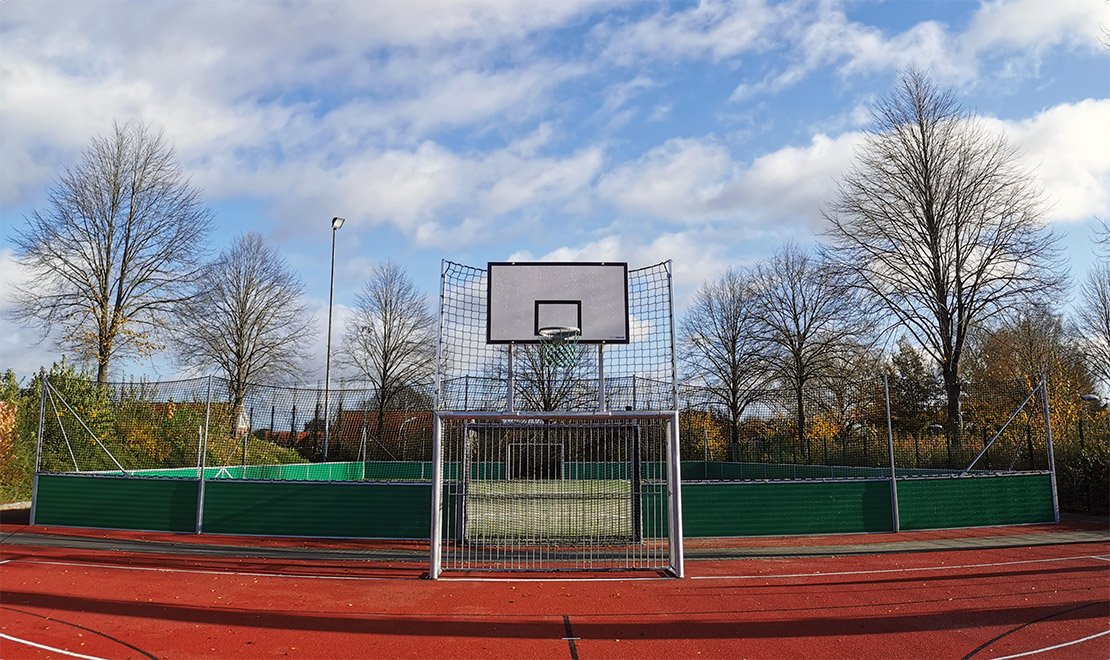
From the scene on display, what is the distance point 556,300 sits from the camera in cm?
1095

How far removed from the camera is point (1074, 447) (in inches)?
681

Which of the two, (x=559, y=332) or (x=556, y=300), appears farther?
(x=556, y=300)

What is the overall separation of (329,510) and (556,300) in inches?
235

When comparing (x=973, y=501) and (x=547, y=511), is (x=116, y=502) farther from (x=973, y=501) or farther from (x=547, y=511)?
(x=973, y=501)

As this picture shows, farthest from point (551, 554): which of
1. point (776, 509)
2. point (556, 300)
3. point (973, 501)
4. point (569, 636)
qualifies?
point (973, 501)

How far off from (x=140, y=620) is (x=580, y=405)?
17.2 m

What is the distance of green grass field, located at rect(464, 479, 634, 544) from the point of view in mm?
10680

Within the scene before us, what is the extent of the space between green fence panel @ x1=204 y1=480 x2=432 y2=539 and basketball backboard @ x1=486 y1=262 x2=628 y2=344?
3.76 m

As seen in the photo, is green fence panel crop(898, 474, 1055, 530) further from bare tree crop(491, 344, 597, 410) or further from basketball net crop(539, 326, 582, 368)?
bare tree crop(491, 344, 597, 410)

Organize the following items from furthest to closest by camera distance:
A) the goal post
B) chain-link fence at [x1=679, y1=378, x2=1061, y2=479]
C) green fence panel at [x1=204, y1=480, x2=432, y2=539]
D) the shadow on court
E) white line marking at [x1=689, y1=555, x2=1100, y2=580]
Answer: chain-link fence at [x1=679, y1=378, x2=1061, y2=479], green fence panel at [x1=204, y1=480, x2=432, y2=539], the goal post, white line marking at [x1=689, y1=555, x2=1100, y2=580], the shadow on court

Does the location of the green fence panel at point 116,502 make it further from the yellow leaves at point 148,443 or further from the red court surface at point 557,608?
the red court surface at point 557,608

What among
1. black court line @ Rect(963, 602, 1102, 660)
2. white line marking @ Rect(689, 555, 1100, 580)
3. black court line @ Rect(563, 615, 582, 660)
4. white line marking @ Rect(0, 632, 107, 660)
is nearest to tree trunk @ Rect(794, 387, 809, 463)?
white line marking @ Rect(689, 555, 1100, 580)

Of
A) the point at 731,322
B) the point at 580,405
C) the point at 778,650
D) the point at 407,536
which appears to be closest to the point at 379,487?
the point at 407,536

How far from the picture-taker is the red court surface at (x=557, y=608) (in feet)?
21.2
